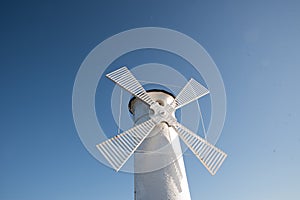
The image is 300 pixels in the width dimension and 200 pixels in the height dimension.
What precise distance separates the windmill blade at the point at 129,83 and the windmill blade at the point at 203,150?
1363 millimetres

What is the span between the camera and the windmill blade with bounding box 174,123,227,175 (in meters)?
6.20

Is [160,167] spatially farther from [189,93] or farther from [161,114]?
[189,93]

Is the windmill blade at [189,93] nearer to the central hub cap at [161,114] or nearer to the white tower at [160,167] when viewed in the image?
the central hub cap at [161,114]

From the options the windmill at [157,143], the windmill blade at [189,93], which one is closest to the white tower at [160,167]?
the windmill at [157,143]

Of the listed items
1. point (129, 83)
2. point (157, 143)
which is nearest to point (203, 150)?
point (157, 143)

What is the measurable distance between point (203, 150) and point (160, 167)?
1494 mm

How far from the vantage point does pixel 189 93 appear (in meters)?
7.70

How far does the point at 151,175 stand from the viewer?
5.65 metres

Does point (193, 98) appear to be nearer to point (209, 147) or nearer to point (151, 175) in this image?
point (209, 147)

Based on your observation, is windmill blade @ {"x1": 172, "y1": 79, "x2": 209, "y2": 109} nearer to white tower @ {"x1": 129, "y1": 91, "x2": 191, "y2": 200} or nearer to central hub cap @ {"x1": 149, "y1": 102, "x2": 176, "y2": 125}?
central hub cap @ {"x1": 149, "y1": 102, "x2": 176, "y2": 125}

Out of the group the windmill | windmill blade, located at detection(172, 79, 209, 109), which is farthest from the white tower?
windmill blade, located at detection(172, 79, 209, 109)

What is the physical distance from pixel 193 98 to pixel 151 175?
317 centimetres

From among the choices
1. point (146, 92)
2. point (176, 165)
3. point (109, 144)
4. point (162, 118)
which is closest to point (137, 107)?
point (146, 92)

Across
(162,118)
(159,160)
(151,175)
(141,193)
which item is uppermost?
(162,118)
